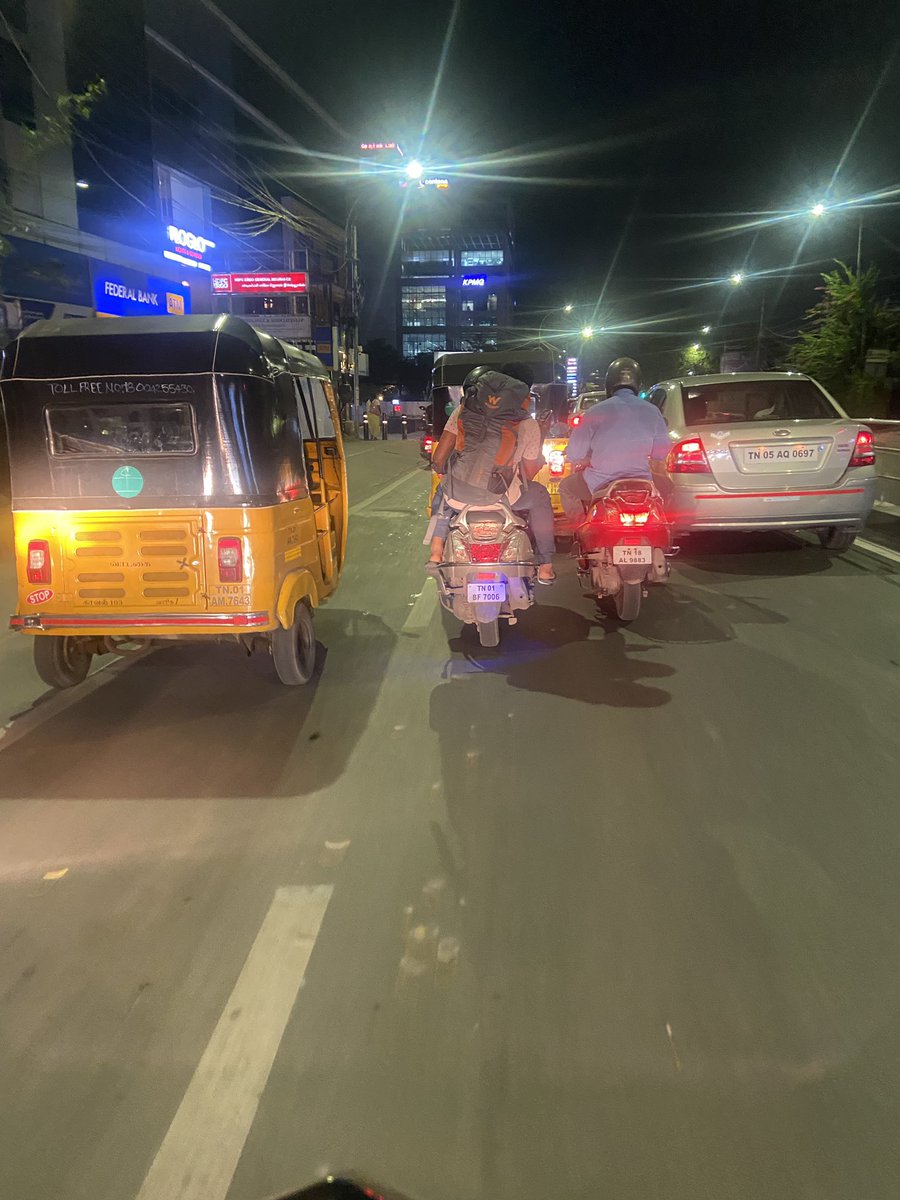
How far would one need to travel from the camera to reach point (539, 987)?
2.89 metres

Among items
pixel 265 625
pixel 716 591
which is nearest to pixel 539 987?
pixel 265 625

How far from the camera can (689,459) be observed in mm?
9258

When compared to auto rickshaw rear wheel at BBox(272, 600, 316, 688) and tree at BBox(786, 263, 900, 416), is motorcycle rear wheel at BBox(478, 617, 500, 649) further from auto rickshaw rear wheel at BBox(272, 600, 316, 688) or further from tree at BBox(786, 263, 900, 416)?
tree at BBox(786, 263, 900, 416)

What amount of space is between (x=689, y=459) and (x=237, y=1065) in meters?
7.85

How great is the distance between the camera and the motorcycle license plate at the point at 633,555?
6.94 meters

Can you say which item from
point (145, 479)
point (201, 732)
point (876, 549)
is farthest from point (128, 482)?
point (876, 549)

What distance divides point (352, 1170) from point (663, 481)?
6.23 meters

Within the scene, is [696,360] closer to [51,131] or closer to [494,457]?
[51,131]

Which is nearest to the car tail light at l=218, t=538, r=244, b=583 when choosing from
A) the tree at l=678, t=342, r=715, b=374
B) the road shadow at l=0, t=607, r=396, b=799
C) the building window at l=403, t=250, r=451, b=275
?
the road shadow at l=0, t=607, r=396, b=799

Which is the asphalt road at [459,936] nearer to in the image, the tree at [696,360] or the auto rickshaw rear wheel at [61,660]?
the auto rickshaw rear wheel at [61,660]

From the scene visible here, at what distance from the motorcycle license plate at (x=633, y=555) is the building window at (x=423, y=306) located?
12564 centimetres

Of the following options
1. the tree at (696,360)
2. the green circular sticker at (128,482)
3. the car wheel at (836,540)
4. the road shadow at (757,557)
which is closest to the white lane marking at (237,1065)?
the green circular sticker at (128,482)

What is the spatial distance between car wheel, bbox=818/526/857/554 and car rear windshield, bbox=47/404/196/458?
24.4 feet

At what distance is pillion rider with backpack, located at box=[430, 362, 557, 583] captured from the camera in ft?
21.3
